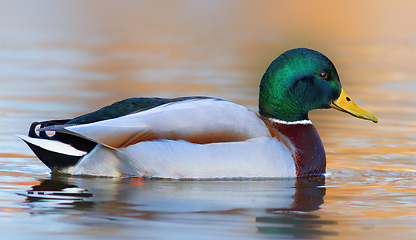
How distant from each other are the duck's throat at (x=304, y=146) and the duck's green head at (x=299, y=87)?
0.08 meters

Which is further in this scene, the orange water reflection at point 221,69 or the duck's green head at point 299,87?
the duck's green head at point 299,87

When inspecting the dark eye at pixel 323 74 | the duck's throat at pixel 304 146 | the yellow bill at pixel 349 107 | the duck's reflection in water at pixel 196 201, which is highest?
the dark eye at pixel 323 74

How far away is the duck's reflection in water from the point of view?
518 cm

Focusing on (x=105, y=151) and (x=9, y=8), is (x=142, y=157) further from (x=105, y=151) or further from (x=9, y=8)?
A: (x=9, y=8)

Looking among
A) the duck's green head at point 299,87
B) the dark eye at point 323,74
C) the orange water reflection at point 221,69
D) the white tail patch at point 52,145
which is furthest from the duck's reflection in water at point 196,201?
the dark eye at point 323,74

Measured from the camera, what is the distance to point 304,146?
702 centimetres

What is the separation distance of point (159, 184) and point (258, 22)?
18.9 m

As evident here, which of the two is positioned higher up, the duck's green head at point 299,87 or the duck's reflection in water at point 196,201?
the duck's green head at point 299,87

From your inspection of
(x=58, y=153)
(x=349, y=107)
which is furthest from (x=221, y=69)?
(x=58, y=153)

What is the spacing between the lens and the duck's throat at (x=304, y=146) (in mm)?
6918

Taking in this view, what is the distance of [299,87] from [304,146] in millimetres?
570

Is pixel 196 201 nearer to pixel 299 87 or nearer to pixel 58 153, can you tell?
pixel 58 153

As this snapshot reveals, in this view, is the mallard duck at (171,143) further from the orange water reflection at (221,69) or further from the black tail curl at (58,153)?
the orange water reflection at (221,69)

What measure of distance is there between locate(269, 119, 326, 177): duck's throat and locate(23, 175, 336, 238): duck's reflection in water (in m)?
0.12
